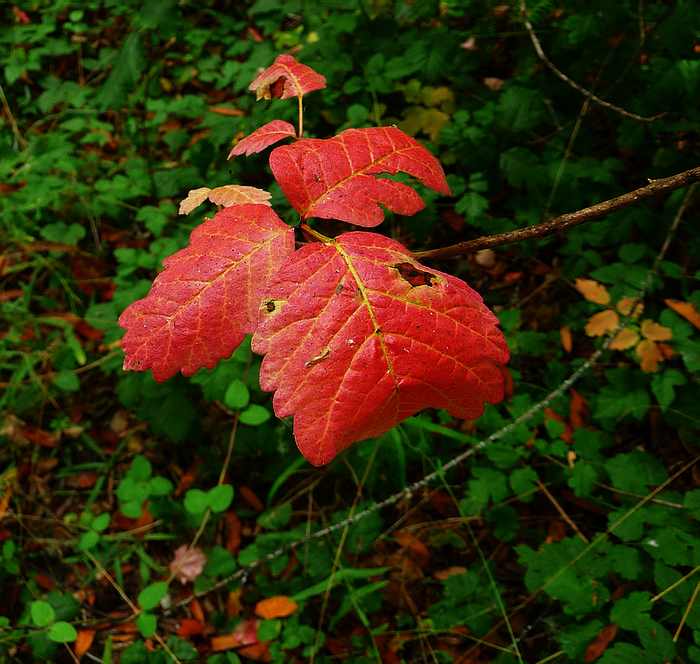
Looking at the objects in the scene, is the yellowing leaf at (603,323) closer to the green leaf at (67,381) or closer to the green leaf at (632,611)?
the green leaf at (632,611)

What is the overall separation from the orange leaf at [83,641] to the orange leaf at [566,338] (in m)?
2.19

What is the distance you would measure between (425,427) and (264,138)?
1164mm

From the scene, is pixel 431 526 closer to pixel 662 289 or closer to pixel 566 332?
pixel 566 332

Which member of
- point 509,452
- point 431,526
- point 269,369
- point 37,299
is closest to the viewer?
point 269,369

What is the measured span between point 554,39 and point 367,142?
152 centimetres

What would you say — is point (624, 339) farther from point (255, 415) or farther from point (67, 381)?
point (67, 381)

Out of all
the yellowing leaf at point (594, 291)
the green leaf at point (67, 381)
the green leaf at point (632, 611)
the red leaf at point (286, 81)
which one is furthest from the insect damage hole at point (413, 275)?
the green leaf at point (67, 381)

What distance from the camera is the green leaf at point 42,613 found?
177cm

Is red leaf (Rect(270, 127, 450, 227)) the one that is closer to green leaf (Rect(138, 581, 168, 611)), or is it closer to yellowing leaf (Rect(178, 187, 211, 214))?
yellowing leaf (Rect(178, 187, 211, 214))

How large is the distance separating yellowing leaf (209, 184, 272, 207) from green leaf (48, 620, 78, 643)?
1.63 m

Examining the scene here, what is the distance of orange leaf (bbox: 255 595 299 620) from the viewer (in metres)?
1.83

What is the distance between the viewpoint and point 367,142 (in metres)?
1.03

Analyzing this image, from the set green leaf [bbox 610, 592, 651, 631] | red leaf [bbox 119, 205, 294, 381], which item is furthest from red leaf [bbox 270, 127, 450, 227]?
green leaf [bbox 610, 592, 651, 631]

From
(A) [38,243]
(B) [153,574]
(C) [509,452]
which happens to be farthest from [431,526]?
(A) [38,243]
